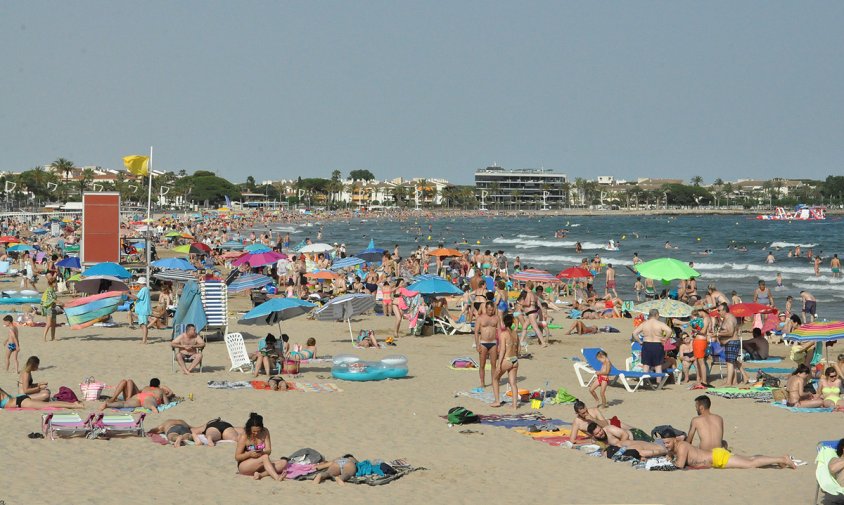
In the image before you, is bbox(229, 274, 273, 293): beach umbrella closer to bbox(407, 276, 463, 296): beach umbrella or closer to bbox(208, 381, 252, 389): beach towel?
bbox(407, 276, 463, 296): beach umbrella

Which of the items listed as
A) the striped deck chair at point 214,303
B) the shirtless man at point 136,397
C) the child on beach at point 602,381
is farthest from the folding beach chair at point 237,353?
the child on beach at point 602,381

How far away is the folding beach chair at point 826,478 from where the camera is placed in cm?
733

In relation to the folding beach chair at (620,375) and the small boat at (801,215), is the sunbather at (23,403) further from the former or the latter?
the small boat at (801,215)

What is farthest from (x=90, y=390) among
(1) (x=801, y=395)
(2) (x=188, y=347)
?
(1) (x=801, y=395)

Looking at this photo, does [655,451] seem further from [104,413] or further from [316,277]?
[316,277]

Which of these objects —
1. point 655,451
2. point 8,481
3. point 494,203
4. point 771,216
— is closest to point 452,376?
point 655,451

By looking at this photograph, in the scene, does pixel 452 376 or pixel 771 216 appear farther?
pixel 771 216

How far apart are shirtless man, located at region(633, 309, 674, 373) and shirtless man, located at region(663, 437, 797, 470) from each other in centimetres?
398

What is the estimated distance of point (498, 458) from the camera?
356 inches

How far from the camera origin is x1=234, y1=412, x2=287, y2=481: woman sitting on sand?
26.9ft

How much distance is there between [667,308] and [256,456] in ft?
26.1

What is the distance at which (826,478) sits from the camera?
738 cm

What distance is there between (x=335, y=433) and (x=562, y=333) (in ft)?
31.3

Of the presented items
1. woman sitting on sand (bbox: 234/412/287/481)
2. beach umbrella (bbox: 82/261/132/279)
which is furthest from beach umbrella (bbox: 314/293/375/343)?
woman sitting on sand (bbox: 234/412/287/481)
